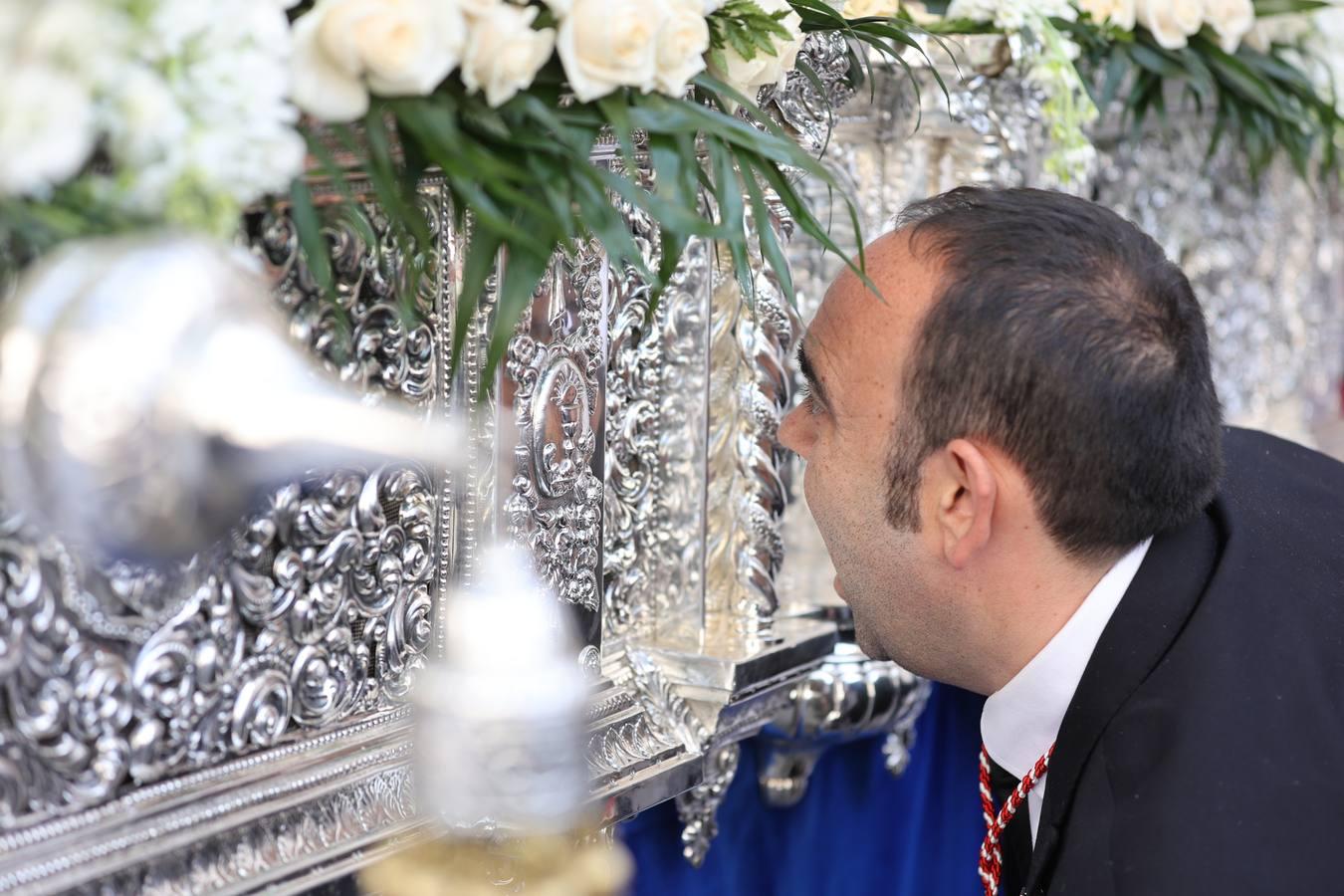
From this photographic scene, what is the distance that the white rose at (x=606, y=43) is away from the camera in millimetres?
847

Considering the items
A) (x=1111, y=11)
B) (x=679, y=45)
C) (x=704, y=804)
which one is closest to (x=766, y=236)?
(x=679, y=45)

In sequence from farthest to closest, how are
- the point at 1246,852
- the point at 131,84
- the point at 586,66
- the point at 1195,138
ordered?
the point at 1195,138
the point at 1246,852
the point at 586,66
the point at 131,84

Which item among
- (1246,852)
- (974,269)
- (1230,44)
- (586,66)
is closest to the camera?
(586,66)

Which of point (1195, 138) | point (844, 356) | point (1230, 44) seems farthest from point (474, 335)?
point (1195, 138)

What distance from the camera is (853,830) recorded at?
68.3 inches

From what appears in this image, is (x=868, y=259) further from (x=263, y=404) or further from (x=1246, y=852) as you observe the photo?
(x=263, y=404)

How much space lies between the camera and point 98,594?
2.58 feet

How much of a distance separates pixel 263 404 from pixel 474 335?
319mm

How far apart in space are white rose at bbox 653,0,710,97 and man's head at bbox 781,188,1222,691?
0.35m

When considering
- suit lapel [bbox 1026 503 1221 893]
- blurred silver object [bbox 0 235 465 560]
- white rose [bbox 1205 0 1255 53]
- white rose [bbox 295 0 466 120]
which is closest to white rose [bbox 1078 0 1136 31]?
white rose [bbox 1205 0 1255 53]

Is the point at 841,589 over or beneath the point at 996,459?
beneath

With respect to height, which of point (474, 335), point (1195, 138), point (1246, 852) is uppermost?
point (1195, 138)

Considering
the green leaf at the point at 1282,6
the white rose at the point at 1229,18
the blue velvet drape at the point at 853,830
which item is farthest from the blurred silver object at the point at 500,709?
the green leaf at the point at 1282,6

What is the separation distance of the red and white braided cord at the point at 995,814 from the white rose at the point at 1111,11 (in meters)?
0.84
